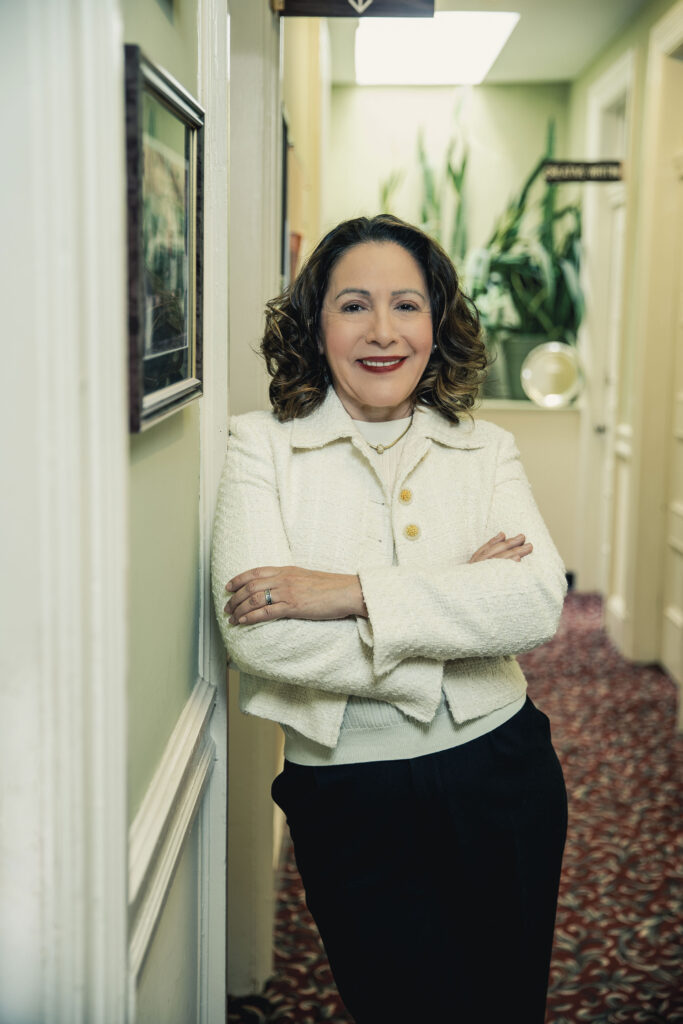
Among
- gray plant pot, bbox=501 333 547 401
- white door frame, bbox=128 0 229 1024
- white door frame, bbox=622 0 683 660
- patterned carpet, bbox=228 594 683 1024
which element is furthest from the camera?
gray plant pot, bbox=501 333 547 401

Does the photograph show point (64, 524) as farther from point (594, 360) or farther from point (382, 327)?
point (594, 360)

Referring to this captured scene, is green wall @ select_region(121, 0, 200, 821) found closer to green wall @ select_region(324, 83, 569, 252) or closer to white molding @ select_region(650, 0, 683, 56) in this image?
white molding @ select_region(650, 0, 683, 56)

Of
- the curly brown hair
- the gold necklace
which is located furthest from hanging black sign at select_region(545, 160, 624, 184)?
the gold necklace

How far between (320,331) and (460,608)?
0.57m

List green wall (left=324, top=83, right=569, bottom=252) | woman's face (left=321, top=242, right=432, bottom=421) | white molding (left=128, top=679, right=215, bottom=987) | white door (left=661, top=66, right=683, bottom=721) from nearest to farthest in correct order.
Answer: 1. white molding (left=128, top=679, right=215, bottom=987)
2. woman's face (left=321, top=242, right=432, bottom=421)
3. white door (left=661, top=66, right=683, bottom=721)
4. green wall (left=324, top=83, right=569, bottom=252)

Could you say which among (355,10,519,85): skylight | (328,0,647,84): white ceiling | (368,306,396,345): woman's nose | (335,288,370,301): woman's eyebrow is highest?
(328,0,647,84): white ceiling

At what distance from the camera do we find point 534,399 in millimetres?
6652

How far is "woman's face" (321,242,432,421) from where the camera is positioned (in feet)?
5.49

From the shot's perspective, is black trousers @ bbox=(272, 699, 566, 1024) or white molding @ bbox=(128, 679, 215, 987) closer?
white molding @ bbox=(128, 679, 215, 987)

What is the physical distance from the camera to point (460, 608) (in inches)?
58.8

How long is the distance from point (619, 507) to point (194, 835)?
177 inches

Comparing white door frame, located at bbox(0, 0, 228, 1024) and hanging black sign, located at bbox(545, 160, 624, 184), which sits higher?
hanging black sign, located at bbox(545, 160, 624, 184)

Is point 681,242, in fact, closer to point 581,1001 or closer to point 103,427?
point 581,1001

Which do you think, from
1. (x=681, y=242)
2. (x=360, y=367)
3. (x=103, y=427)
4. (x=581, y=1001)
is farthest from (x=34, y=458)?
(x=681, y=242)
